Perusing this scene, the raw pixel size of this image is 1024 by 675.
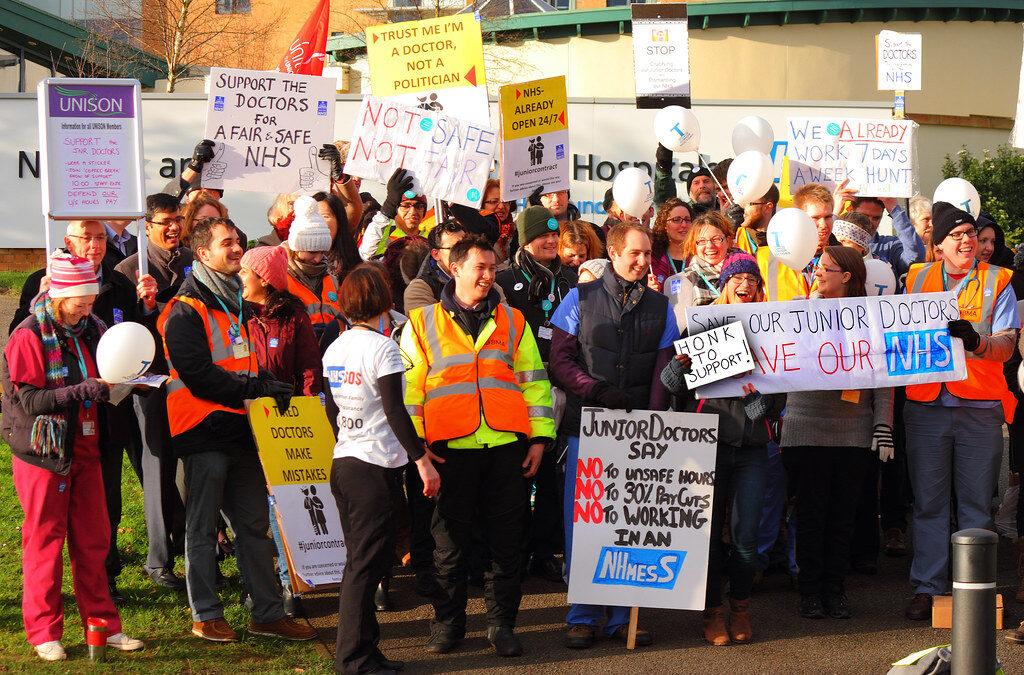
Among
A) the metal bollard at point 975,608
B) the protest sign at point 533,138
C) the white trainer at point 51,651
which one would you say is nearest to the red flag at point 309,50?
the protest sign at point 533,138

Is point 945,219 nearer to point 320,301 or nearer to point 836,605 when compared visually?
point 836,605

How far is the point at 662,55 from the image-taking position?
32.8 ft

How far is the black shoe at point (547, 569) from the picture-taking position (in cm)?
739

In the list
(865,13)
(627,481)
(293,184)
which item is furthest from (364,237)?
(865,13)

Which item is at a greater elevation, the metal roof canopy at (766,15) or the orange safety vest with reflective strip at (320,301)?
the metal roof canopy at (766,15)

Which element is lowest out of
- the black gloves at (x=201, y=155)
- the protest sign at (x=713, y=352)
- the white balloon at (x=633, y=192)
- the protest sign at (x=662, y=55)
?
the protest sign at (x=713, y=352)

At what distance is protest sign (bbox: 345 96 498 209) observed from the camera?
27.7 ft

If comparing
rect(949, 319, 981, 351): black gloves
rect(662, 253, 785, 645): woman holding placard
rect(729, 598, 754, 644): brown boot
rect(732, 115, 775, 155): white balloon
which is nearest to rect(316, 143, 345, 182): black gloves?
rect(662, 253, 785, 645): woman holding placard

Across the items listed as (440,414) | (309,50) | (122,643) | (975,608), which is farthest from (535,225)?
(309,50)

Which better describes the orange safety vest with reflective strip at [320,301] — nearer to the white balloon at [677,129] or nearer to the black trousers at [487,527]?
the black trousers at [487,527]

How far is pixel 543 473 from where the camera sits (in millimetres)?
7387

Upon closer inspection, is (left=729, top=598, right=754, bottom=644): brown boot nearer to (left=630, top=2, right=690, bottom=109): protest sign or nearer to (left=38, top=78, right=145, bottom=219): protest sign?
(left=38, top=78, right=145, bottom=219): protest sign

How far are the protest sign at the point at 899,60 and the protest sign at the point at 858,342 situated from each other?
5377 millimetres

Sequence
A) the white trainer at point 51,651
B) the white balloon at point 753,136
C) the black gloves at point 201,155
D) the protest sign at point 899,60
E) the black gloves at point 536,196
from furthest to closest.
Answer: the protest sign at point 899,60 < the white balloon at point 753,136 < the black gloves at point 536,196 < the black gloves at point 201,155 < the white trainer at point 51,651
